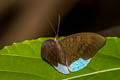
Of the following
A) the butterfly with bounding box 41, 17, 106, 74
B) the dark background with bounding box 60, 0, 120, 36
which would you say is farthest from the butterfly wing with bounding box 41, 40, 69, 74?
the dark background with bounding box 60, 0, 120, 36

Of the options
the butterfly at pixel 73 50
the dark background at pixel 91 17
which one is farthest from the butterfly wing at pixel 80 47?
the dark background at pixel 91 17

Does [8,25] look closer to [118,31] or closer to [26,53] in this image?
[118,31]

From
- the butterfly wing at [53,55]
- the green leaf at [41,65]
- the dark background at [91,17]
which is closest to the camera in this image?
the green leaf at [41,65]

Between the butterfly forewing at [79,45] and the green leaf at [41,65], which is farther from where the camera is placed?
the butterfly forewing at [79,45]

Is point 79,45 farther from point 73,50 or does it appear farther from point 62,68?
point 62,68

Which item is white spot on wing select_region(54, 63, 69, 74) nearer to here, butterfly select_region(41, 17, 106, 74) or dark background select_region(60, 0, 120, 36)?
butterfly select_region(41, 17, 106, 74)

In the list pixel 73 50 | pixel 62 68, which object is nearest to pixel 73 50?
pixel 73 50

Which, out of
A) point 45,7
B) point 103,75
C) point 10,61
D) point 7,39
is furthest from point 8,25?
point 103,75

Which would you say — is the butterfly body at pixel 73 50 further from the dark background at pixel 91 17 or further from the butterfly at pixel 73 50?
the dark background at pixel 91 17
